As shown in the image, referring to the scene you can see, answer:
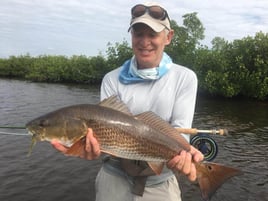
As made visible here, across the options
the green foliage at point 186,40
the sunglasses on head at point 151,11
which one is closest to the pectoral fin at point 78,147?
the sunglasses on head at point 151,11

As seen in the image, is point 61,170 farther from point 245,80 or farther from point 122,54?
point 122,54

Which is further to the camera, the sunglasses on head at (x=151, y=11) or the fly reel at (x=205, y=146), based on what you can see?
the fly reel at (x=205, y=146)

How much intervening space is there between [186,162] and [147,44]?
53.7 inches

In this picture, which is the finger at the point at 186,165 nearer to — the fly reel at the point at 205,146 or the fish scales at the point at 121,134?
the fish scales at the point at 121,134

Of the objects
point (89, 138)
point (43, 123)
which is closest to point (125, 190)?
point (89, 138)

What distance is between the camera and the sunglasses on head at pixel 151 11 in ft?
12.7

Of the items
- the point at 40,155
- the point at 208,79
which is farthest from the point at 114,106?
the point at 208,79

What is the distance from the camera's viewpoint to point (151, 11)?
3914 mm

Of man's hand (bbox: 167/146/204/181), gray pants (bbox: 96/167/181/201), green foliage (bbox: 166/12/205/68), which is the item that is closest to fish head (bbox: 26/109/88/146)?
gray pants (bbox: 96/167/181/201)

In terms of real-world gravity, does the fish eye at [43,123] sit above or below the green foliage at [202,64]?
above

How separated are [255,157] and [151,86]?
12.1m

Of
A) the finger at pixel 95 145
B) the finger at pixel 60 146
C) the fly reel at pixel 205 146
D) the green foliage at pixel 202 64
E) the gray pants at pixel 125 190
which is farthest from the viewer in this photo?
the green foliage at pixel 202 64

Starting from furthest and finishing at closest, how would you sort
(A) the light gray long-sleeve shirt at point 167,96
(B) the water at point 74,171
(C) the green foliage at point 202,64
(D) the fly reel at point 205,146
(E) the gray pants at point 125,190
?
(C) the green foliage at point 202,64, (B) the water at point 74,171, (D) the fly reel at point 205,146, (E) the gray pants at point 125,190, (A) the light gray long-sleeve shirt at point 167,96

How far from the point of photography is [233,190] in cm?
1119
